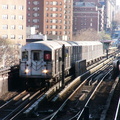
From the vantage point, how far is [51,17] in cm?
11425

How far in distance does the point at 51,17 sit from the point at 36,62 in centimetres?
9289

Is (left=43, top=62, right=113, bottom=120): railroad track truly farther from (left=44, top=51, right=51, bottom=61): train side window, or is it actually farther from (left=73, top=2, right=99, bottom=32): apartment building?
(left=73, top=2, right=99, bottom=32): apartment building

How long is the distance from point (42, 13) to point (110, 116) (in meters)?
99.3

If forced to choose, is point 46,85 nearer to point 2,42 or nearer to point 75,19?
point 2,42

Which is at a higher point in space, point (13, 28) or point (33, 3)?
point (33, 3)

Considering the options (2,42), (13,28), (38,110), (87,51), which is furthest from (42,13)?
(38,110)

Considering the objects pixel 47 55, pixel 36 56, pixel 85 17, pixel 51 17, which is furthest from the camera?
pixel 85 17

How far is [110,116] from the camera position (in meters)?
15.9

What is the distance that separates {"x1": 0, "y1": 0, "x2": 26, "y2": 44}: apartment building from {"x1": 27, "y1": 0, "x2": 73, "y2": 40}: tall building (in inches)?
1345

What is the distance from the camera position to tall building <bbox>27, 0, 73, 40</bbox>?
371ft

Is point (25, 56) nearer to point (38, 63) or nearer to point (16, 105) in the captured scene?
point (38, 63)

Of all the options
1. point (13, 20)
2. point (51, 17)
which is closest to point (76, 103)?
point (13, 20)

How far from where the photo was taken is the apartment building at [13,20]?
7500cm

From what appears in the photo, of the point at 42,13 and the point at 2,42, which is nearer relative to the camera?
the point at 2,42
